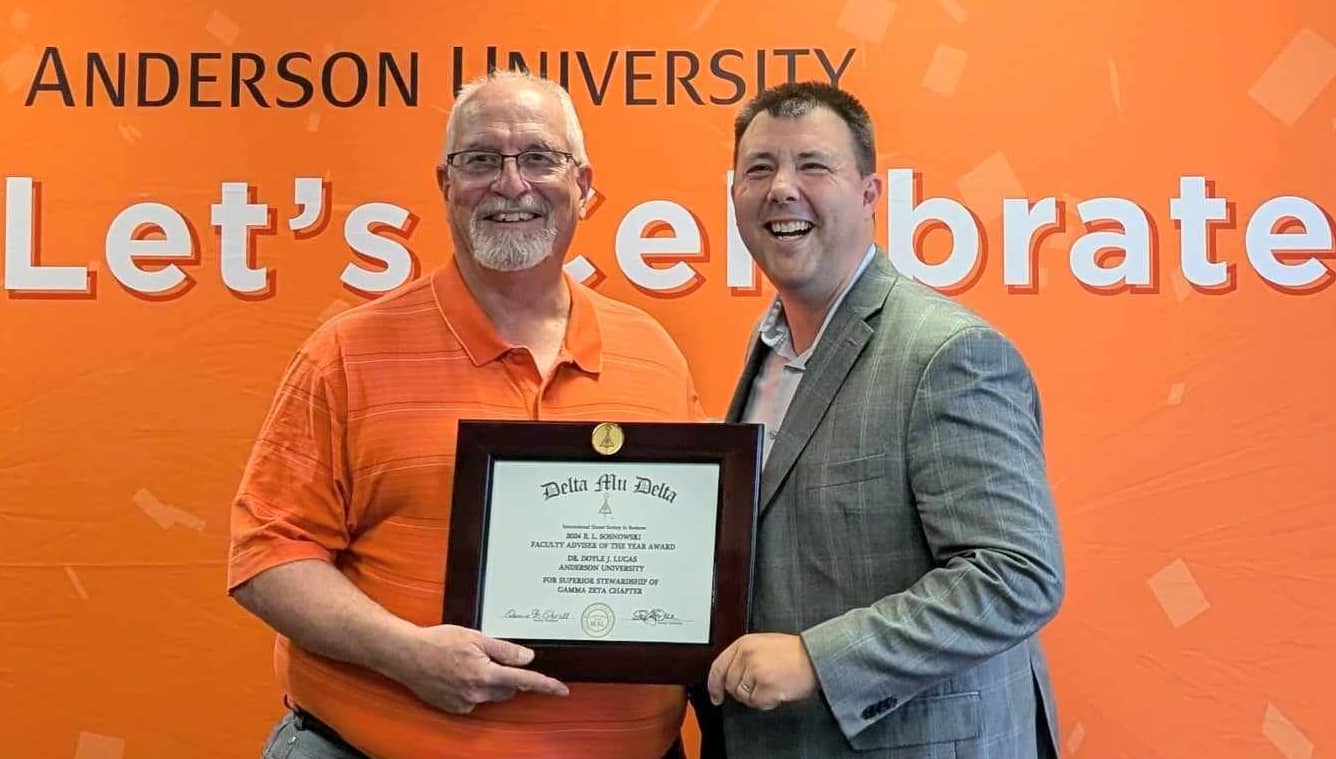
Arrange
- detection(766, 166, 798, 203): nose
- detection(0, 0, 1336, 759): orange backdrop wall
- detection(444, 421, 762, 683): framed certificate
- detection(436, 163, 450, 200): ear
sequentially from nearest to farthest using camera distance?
detection(444, 421, 762, 683): framed certificate, detection(766, 166, 798, 203): nose, detection(436, 163, 450, 200): ear, detection(0, 0, 1336, 759): orange backdrop wall

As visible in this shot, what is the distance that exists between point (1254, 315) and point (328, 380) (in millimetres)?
1805

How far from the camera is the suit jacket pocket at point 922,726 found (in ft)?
4.77

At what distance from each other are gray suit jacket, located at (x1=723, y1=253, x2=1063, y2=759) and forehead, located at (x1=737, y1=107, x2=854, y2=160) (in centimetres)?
19

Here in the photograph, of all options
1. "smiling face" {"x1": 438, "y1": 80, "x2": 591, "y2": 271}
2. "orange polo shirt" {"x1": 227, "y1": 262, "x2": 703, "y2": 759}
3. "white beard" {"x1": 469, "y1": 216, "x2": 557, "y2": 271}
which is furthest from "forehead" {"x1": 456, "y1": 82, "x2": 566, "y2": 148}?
"orange polo shirt" {"x1": 227, "y1": 262, "x2": 703, "y2": 759}

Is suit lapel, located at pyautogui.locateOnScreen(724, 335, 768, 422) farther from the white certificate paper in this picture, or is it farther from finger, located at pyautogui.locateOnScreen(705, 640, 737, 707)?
finger, located at pyautogui.locateOnScreen(705, 640, 737, 707)

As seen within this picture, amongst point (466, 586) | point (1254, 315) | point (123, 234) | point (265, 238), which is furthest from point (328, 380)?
point (1254, 315)

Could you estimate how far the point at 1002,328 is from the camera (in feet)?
7.95

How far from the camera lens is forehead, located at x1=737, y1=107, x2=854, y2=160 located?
163 centimetres

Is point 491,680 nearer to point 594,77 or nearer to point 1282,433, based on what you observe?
point 594,77

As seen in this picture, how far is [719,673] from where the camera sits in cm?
144

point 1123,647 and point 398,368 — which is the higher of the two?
point 398,368

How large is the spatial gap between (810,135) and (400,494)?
2.48ft

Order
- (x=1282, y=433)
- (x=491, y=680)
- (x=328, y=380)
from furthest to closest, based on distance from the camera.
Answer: (x=1282, y=433), (x=328, y=380), (x=491, y=680)
